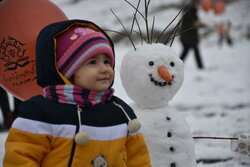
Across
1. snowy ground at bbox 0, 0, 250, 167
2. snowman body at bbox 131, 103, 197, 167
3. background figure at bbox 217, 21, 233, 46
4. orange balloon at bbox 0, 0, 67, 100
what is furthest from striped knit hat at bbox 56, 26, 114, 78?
background figure at bbox 217, 21, 233, 46

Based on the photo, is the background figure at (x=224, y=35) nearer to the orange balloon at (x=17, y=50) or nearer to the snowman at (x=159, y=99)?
the snowman at (x=159, y=99)

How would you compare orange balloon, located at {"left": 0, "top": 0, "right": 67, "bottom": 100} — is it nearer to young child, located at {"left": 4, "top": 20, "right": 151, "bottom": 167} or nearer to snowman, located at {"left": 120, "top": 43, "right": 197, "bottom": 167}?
young child, located at {"left": 4, "top": 20, "right": 151, "bottom": 167}

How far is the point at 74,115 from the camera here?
1321mm

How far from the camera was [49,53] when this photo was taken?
136cm

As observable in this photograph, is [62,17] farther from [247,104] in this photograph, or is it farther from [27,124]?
[247,104]

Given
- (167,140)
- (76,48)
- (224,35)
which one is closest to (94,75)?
(76,48)

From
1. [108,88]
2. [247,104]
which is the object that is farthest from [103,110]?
[247,104]

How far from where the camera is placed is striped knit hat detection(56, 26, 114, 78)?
1.37 m

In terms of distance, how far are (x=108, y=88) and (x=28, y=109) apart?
411 millimetres

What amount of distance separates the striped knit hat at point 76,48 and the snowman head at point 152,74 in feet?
1.31

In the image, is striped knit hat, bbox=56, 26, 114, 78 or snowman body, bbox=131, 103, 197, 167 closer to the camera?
striped knit hat, bbox=56, 26, 114, 78

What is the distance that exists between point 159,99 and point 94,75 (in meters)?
0.58

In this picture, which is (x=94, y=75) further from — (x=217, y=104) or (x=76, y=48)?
(x=217, y=104)

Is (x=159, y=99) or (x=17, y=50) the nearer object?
(x=17, y=50)
